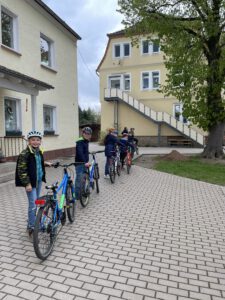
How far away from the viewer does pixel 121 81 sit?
2942cm

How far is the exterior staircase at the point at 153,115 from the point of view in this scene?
25938mm

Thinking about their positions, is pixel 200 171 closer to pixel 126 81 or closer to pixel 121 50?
pixel 126 81

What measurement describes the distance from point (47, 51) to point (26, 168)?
41.2 feet

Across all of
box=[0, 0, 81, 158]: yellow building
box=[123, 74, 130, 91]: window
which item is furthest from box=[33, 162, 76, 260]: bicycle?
box=[123, 74, 130, 91]: window

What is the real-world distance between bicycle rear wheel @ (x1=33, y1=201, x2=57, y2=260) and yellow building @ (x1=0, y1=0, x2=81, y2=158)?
6286 millimetres

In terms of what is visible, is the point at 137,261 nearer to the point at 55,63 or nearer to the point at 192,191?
the point at 192,191

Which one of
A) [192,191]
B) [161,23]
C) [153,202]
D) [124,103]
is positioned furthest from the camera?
[124,103]

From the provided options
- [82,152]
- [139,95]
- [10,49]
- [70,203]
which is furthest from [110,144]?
[139,95]

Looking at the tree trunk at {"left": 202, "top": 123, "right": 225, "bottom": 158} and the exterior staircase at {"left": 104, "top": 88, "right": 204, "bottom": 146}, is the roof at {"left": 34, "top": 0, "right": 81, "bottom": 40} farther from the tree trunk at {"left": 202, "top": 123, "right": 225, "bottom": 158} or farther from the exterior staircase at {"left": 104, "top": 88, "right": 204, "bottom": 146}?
the exterior staircase at {"left": 104, "top": 88, "right": 204, "bottom": 146}

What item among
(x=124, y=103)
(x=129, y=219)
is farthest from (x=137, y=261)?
(x=124, y=103)

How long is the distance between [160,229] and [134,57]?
83.8 ft

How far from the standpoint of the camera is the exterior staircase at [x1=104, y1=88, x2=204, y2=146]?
25.9 m

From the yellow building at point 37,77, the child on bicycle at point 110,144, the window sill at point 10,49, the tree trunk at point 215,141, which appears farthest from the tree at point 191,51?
the child on bicycle at point 110,144

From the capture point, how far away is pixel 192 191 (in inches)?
→ 340
